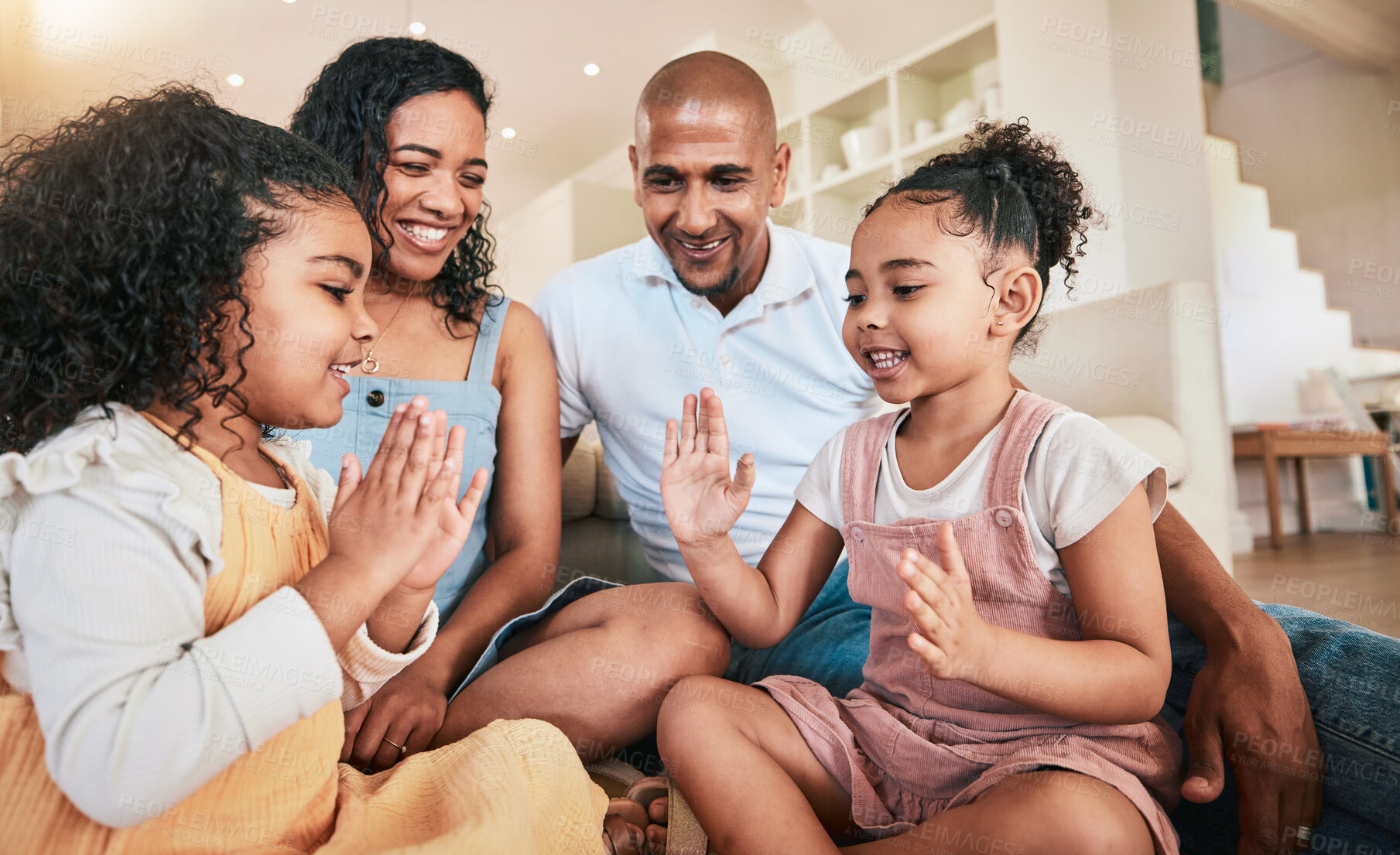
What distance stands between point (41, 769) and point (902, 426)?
86 centimetres

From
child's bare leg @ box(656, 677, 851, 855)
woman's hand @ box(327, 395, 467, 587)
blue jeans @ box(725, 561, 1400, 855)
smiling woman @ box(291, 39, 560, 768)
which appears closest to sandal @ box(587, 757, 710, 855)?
child's bare leg @ box(656, 677, 851, 855)

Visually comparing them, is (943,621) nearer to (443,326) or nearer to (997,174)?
(997,174)

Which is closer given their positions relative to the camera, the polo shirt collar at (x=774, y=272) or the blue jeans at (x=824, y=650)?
the blue jeans at (x=824, y=650)

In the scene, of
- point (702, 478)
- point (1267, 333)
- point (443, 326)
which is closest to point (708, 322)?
point (443, 326)

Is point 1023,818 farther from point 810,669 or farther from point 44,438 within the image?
point 44,438

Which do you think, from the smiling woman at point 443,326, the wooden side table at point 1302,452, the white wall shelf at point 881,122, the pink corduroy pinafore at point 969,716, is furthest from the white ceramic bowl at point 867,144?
the pink corduroy pinafore at point 969,716

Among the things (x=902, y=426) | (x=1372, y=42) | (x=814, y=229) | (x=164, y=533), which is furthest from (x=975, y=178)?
(x=1372, y=42)

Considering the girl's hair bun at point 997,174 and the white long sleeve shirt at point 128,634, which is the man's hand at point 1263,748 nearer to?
the girl's hair bun at point 997,174

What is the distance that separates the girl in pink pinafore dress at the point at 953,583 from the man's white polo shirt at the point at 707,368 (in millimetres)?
416

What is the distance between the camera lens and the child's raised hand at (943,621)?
688 millimetres

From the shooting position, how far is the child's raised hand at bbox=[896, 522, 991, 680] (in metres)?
0.69

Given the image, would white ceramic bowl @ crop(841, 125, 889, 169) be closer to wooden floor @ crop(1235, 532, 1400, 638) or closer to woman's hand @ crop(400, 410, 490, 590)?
wooden floor @ crop(1235, 532, 1400, 638)

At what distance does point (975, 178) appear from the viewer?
99 centimetres

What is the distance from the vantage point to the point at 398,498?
72cm
